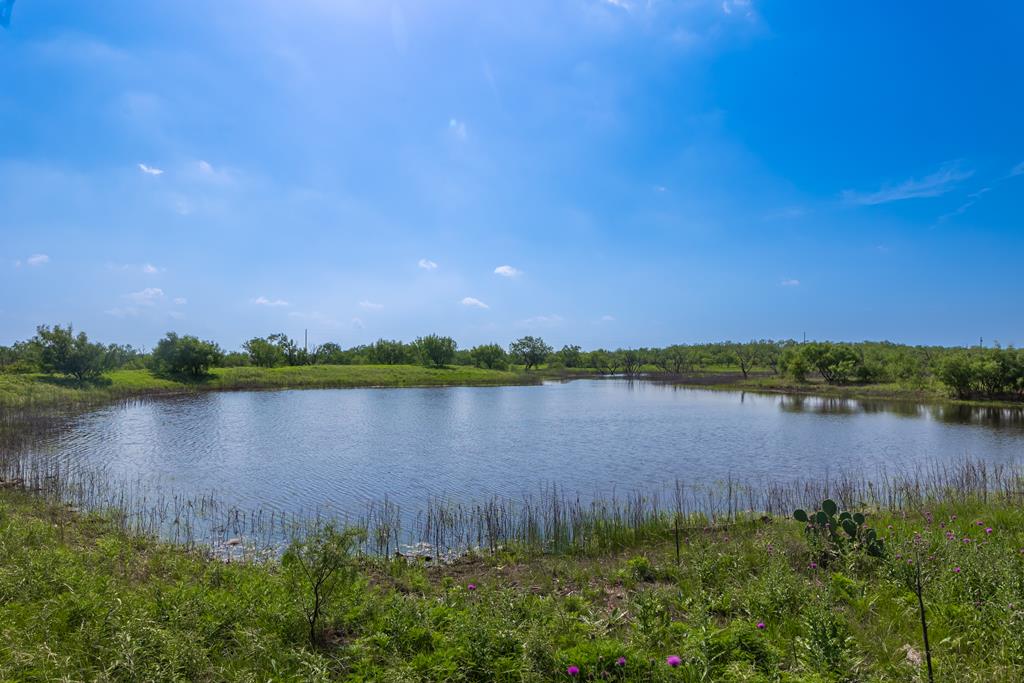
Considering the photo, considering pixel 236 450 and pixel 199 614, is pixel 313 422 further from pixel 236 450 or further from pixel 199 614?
pixel 199 614

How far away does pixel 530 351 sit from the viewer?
482 ft

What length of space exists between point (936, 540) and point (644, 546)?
4.92 m

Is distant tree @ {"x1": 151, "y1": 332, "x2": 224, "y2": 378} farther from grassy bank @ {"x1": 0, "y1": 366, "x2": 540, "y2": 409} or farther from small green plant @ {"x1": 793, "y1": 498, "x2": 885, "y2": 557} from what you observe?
small green plant @ {"x1": 793, "y1": 498, "x2": 885, "y2": 557}

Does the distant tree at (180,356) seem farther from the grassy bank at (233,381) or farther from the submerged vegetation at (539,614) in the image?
the submerged vegetation at (539,614)

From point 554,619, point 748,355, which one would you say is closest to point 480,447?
point 554,619

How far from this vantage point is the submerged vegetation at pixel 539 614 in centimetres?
465

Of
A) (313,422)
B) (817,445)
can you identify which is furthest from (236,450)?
(817,445)

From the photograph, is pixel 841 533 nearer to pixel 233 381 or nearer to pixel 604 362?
pixel 233 381

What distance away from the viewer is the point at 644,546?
1080 centimetres

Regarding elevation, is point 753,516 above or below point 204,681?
below

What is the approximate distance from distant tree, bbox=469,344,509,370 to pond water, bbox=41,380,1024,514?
83111mm

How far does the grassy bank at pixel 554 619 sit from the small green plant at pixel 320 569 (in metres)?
0.14

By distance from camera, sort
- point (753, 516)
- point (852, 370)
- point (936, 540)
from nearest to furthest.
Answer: point (936, 540)
point (753, 516)
point (852, 370)

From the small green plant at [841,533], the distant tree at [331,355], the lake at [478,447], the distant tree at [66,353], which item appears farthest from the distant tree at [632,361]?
the small green plant at [841,533]
